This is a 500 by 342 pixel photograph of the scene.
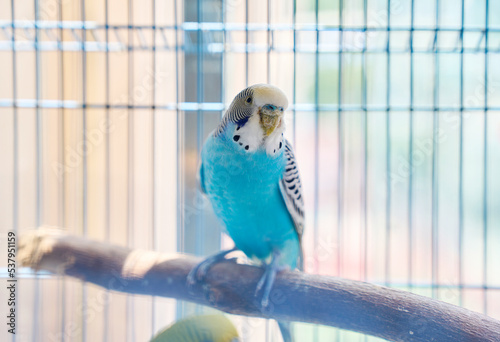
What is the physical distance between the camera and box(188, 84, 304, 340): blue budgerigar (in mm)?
751

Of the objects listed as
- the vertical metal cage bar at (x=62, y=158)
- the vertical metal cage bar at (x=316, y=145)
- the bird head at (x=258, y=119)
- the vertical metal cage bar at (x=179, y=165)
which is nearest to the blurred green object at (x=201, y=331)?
the vertical metal cage bar at (x=179, y=165)

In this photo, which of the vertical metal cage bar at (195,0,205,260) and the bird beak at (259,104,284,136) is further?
the vertical metal cage bar at (195,0,205,260)

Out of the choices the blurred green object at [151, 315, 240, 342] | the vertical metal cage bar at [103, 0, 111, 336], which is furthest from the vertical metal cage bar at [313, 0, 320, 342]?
the vertical metal cage bar at [103, 0, 111, 336]

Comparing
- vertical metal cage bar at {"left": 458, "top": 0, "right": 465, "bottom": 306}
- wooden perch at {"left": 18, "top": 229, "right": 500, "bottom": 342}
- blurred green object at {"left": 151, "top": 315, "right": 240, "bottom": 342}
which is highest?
vertical metal cage bar at {"left": 458, "top": 0, "right": 465, "bottom": 306}

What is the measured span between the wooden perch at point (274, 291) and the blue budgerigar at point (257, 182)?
42 mm

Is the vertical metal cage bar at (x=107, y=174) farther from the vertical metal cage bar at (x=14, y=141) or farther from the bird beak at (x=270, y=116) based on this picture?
the bird beak at (x=270, y=116)

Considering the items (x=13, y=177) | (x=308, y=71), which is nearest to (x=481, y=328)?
(x=308, y=71)

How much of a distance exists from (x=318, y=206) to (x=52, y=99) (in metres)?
0.89

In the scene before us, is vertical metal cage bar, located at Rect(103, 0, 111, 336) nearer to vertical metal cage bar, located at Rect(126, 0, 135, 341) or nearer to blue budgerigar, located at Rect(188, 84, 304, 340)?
vertical metal cage bar, located at Rect(126, 0, 135, 341)

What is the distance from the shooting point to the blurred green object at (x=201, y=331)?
879 millimetres

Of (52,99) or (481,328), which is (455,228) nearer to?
(481,328)

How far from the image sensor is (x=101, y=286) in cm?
103

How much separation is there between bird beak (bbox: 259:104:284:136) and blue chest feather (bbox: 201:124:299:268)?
0.09 metres

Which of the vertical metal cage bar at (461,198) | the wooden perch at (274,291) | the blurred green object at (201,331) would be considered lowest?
the blurred green object at (201,331)
